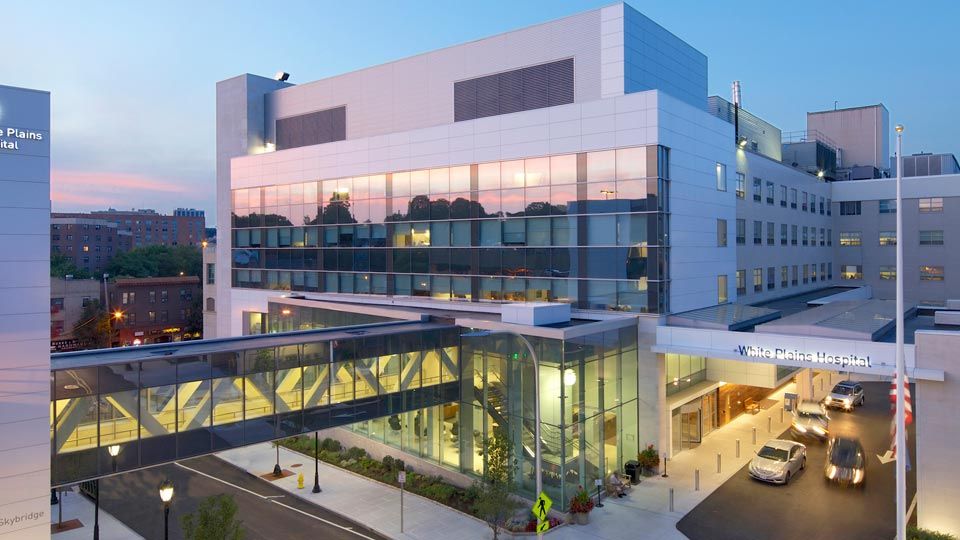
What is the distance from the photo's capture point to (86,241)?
5965 inches

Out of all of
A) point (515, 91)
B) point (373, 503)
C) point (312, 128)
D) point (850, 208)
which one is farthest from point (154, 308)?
point (850, 208)

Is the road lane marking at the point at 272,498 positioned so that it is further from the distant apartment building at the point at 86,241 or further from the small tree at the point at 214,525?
Answer: the distant apartment building at the point at 86,241

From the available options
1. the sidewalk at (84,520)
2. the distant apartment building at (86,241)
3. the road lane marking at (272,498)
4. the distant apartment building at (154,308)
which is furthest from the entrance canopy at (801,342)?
the distant apartment building at (86,241)

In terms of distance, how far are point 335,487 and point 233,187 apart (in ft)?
105

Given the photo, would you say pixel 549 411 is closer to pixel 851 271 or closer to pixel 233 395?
pixel 233 395

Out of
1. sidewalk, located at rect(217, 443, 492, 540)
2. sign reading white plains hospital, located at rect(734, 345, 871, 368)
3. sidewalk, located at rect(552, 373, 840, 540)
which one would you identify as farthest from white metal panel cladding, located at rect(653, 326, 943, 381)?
sidewalk, located at rect(217, 443, 492, 540)

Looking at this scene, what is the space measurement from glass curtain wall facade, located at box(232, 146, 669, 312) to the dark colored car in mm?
10530

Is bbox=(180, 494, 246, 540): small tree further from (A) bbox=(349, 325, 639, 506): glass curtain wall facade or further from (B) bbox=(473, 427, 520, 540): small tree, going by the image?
(A) bbox=(349, 325, 639, 506): glass curtain wall facade

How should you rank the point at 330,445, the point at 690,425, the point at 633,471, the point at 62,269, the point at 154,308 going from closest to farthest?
the point at 633,471 → the point at 690,425 → the point at 330,445 → the point at 154,308 → the point at 62,269

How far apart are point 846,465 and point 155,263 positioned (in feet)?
416

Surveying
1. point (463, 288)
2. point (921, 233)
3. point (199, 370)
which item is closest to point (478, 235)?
point (463, 288)

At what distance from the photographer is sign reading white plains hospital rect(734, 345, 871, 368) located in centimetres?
2475

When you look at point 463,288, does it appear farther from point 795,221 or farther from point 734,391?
point 795,221

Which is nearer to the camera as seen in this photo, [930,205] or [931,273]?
[930,205]
